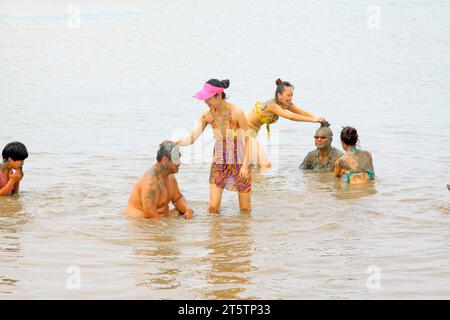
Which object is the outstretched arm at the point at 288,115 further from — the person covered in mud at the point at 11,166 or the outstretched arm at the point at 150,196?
the person covered in mud at the point at 11,166

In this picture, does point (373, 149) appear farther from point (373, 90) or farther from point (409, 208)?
point (373, 90)

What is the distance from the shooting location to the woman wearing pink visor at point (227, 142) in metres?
7.69

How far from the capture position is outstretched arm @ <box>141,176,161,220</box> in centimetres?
760

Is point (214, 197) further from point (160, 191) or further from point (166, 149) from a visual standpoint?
point (166, 149)

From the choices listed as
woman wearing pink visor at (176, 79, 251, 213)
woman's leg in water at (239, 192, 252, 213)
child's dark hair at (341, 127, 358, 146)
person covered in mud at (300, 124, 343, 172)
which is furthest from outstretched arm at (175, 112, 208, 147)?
person covered in mud at (300, 124, 343, 172)

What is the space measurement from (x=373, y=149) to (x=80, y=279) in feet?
22.4

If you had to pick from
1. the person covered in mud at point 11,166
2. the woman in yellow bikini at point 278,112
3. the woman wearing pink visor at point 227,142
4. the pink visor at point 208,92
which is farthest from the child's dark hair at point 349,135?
the person covered in mud at point 11,166

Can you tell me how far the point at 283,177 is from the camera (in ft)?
34.3

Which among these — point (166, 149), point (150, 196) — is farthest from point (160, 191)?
point (166, 149)

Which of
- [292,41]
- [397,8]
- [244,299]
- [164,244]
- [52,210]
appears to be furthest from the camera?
[397,8]

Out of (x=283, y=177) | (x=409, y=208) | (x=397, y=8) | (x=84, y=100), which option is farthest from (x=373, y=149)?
(x=397, y=8)

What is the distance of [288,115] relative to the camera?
10.0 metres

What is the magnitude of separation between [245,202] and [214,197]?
33cm

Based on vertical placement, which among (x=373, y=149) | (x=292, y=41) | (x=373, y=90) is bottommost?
(x=373, y=149)
